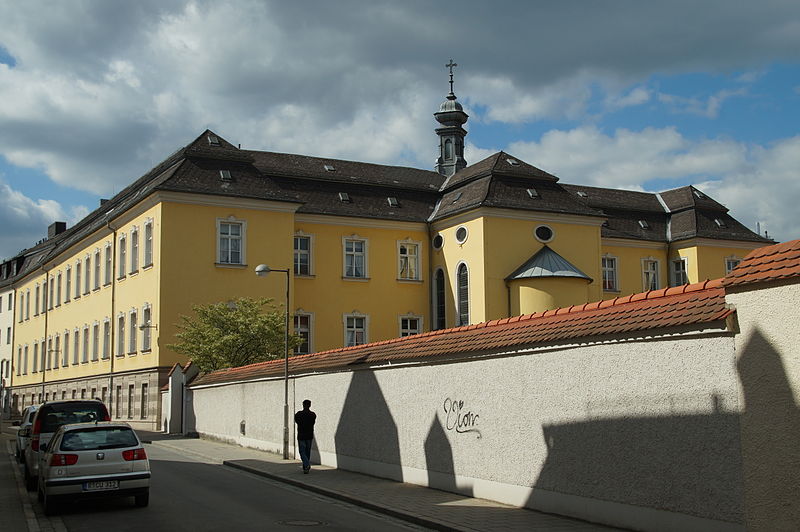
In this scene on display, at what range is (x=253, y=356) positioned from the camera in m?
38.8

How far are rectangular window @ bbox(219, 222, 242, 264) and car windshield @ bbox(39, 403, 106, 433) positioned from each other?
81.6 ft

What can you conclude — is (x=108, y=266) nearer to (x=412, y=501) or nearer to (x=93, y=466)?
(x=93, y=466)

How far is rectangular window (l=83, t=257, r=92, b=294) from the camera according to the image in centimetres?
5569

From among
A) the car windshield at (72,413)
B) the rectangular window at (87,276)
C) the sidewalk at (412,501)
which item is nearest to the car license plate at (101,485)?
the sidewalk at (412,501)

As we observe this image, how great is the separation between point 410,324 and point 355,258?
4.81 meters

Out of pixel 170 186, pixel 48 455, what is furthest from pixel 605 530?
pixel 170 186

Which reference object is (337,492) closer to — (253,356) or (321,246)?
(253,356)

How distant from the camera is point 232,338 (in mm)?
37812

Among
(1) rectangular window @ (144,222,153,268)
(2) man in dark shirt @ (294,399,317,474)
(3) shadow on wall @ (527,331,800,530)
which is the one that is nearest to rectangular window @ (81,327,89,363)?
(1) rectangular window @ (144,222,153,268)

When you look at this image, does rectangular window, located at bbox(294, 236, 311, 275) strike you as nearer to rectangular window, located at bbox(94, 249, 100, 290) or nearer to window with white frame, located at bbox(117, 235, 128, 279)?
window with white frame, located at bbox(117, 235, 128, 279)

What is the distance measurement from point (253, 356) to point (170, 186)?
10216 millimetres

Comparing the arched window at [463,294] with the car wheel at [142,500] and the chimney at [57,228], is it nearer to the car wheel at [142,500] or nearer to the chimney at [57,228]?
the car wheel at [142,500]

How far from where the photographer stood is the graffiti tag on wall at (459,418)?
15.8m

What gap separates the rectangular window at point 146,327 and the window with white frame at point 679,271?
32810 millimetres
